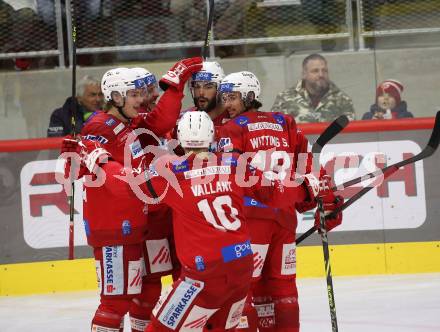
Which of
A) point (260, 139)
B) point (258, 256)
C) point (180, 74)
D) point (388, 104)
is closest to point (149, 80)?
point (180, 74)

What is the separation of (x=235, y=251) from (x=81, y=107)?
351 centimetres

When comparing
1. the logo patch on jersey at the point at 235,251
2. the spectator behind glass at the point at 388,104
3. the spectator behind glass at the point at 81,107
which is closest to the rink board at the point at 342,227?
the spectator behind glass at the point at 388,104

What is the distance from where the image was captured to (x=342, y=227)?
24.4ft

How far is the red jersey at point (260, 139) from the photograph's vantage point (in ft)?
16.6

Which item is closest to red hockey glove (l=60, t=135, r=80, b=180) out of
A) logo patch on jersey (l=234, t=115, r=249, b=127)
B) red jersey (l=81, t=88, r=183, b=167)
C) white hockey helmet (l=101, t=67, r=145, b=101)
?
red jersey (l=81, t=88, r=183, b=167)

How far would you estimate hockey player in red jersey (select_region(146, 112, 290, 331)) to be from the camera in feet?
14.3

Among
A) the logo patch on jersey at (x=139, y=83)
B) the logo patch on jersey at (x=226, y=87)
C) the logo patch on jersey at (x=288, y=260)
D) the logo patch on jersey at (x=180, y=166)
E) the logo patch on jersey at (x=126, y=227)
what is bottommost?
the logo patch on jersey at (x=288, y=260)

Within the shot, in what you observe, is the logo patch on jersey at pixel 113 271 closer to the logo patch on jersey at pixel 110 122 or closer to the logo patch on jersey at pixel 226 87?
the logo patch on jersey at pixel 110 122

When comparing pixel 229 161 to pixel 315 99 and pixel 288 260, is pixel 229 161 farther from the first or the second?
pixel 315 99

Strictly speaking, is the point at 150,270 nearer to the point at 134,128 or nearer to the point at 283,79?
the point at 134,128

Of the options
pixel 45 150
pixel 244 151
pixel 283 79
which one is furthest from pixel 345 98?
pixel 244 151

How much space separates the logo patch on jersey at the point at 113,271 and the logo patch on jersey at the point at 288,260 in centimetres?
77

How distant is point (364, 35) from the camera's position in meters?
7.77

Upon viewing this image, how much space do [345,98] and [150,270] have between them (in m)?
2.81
